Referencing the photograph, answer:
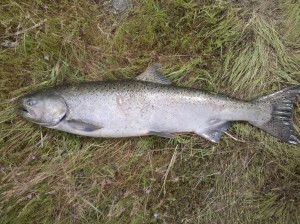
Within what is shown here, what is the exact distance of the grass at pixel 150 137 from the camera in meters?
3.39

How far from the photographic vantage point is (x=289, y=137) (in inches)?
137

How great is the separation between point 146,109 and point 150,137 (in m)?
0.41

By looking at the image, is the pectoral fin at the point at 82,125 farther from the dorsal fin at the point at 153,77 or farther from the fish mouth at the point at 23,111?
the dorsal fin at the point at 153,77

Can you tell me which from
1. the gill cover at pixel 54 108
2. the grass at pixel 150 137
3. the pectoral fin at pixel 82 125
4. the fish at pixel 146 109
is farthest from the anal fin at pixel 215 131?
the gill cover at pixel 54 108

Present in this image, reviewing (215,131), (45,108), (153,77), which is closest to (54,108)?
(45,108)

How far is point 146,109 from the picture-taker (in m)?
3.19

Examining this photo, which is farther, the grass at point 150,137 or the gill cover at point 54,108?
the grass at point 150,137

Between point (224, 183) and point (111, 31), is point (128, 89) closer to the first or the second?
point (111, 31)

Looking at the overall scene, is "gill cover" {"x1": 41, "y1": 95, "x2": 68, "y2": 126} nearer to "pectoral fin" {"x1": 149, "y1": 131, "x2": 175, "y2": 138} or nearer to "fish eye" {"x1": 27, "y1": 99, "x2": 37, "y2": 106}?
"fish eye" {"x1": 27, "y1": 99, "x2": 37, "y2": 106}

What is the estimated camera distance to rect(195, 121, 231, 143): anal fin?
3.37 m

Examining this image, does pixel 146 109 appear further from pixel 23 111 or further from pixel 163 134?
pixel 23 111

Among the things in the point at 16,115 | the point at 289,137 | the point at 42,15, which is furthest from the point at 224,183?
the point at 42,15

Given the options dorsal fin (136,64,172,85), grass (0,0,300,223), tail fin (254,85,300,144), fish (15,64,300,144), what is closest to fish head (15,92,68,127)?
fish (15,64,300,144)

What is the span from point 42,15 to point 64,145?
4.13 ft
